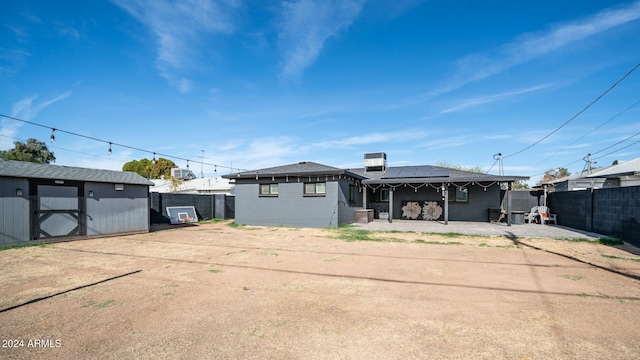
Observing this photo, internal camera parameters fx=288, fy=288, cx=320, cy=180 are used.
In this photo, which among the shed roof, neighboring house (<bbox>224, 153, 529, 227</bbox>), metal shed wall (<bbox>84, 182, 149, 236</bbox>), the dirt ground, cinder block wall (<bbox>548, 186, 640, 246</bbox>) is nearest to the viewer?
the dirt ground

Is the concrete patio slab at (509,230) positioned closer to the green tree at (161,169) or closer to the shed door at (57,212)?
the shed door at (57,212)

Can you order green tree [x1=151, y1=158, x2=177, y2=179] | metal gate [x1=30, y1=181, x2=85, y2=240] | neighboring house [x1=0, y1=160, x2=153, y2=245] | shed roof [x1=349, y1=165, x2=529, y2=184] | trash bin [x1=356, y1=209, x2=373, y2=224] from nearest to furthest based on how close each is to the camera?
neighboring house [x1=0, y1=160, x2=153, y2=245]
metal gate [x1=30, y1=181, x2=85, y2=240]
shed roof [x1=349, y1=165, x2=529, y2=184]
trash bin [x1=356, y1=209, x2=373, y2=224]
green tree [x1=151, y1=158, x2=177, y2=179]

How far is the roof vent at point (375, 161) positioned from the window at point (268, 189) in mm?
8487

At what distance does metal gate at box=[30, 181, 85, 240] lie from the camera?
Result: 32.2 ft

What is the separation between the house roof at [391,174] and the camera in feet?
47.6

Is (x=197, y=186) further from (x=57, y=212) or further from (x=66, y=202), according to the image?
(x=57, y=212)

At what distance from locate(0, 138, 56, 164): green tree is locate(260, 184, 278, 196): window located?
31.2m

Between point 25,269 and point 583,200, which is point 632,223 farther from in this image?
point 25,269

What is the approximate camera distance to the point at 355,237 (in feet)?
36.5

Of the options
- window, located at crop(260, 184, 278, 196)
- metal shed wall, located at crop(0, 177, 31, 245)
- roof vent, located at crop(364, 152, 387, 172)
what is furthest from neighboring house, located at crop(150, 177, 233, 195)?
metal shed wall, located at crop(0, 177, 31, 245)

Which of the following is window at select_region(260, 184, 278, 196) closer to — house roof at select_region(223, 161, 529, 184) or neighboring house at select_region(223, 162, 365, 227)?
neighboring house at select_region(223, 162, 365, 227)

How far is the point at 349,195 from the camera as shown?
1639 centimetres

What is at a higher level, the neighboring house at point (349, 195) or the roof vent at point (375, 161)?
the roof vent at point (375, 161)

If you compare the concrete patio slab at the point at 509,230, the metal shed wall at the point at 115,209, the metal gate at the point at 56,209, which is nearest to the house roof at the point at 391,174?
the concrete patio slab at the point at 509,230
